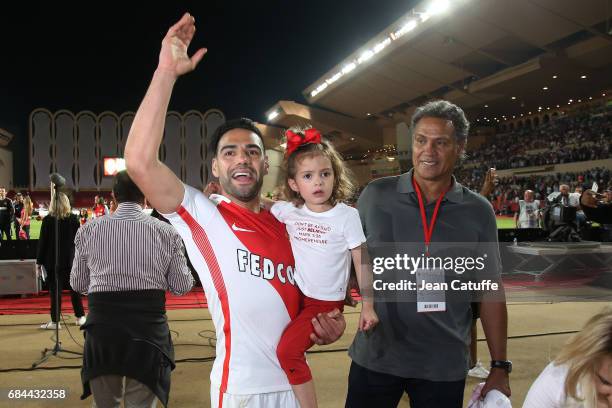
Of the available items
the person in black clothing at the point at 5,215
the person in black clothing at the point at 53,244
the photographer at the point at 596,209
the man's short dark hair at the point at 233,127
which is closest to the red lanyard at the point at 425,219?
the man's short dark hair at the point at 233,127

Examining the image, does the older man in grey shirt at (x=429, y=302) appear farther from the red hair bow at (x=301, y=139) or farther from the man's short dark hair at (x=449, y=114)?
the red hair bow at (x=301, y=139)

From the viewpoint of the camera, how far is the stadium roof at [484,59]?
704 inches

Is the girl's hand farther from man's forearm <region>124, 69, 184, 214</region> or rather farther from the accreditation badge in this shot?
man's forearm <region>124, 69, 184, 214</region>

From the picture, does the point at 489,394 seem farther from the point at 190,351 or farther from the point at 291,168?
the point at 190,351

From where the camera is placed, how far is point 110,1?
127 feet

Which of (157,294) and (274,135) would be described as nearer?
(157,294)

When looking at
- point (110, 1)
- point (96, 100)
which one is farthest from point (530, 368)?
point (96, 100)

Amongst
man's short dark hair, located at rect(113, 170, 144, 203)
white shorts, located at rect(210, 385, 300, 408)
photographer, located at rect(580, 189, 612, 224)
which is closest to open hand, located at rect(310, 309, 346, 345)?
white shorts, located at rect(210, 385, 300, 408)

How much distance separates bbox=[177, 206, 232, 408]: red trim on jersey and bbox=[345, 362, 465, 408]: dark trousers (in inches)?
27.5

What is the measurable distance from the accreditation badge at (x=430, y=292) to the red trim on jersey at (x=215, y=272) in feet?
2.74

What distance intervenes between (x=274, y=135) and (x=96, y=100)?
55.4ft

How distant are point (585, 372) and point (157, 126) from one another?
153 centimetres

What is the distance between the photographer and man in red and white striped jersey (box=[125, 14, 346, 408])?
1.59m

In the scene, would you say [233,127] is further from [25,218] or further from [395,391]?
[25,218]
